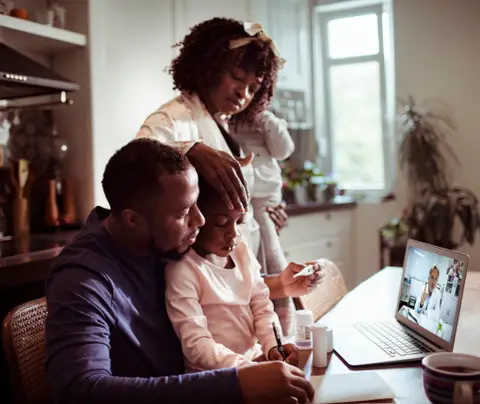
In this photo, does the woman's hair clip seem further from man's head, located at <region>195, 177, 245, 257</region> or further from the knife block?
the knife block

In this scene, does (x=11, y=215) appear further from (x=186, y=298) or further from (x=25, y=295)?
(x=186, y=298)

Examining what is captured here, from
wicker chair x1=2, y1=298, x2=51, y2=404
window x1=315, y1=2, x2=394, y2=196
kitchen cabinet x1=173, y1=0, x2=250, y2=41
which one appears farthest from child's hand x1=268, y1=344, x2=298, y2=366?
window x1=315, y1=2, x2=394, y2=196

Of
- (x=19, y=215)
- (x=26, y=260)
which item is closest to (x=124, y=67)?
(x=19, y=215)

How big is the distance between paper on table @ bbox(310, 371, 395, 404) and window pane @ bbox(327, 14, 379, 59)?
399cm

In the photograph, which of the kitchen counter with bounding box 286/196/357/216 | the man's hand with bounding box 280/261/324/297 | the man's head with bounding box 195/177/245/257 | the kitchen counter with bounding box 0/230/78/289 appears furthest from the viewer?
the kitchen counter with bounding box 286/196/357/216

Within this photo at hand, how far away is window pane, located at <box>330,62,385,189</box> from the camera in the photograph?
4.62m

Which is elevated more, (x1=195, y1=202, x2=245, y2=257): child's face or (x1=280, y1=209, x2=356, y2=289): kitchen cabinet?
(x1=195, y1=202, x2=245, y2=257): child's face

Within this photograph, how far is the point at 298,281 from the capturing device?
1.44 m

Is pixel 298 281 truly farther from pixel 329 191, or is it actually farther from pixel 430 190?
pixel 430 190

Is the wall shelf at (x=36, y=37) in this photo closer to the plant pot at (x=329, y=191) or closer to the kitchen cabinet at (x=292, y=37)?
the kitchen cabinet at (x=292, y=37)

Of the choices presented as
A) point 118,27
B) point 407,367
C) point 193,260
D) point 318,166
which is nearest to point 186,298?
point 193,260

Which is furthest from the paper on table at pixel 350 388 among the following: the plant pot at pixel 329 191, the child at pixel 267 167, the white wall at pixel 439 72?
the white wall at pixel 439 72

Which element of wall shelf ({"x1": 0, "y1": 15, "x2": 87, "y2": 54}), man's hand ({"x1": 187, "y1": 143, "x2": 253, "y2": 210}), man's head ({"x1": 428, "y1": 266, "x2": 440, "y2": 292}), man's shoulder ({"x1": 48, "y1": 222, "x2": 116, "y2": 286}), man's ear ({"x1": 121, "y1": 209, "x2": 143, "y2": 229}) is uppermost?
wall shelf ({"x1": 0, "y1": 15, "x2": 87, "y2": 54})

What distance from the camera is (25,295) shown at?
2047 mm
